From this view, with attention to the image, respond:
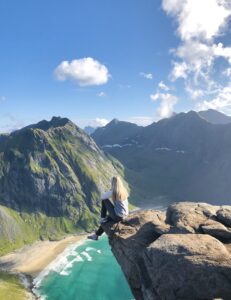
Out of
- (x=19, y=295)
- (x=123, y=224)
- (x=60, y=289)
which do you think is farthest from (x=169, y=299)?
(x=60, y=289)

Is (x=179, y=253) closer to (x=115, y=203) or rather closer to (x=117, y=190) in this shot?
(x=117, y=190)

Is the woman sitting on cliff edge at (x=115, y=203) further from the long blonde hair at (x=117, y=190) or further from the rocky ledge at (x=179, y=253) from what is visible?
the rocky ledge at (x=179, y=253)

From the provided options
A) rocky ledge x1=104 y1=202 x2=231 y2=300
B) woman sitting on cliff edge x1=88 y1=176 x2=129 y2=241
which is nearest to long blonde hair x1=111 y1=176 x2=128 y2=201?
woman sitting on cliff edge x1=88 y1=176 x2=129 y2=241

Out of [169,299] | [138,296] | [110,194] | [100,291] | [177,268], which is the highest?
[110,194]

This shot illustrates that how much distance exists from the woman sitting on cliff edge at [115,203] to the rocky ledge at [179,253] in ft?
3.45

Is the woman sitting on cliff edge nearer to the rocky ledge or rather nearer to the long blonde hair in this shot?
the long blonde hair

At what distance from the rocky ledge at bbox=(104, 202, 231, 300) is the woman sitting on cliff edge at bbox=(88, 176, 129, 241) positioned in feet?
3.45

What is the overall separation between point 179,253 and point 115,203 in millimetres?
11511

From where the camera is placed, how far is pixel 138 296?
29.8m

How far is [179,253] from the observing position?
82.7 feet

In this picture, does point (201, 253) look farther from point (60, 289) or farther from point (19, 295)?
point (60, 289)

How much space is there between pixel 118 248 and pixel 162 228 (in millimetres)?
5368

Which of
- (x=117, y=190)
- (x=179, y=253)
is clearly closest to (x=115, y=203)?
(x=117, y=190)

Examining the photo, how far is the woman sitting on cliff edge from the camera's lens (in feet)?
115
